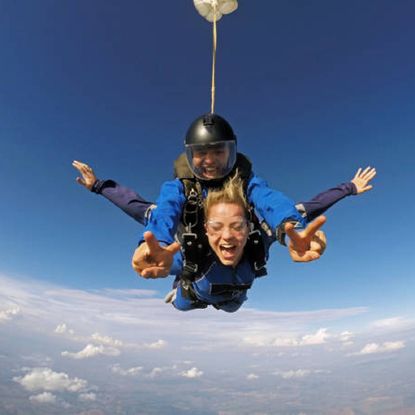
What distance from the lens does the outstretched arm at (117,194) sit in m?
3.26

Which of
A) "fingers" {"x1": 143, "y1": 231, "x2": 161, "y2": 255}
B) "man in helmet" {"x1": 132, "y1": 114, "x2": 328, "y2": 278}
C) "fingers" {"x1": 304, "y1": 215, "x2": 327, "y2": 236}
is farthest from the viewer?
"man in helmet" {"x1": 132, "y1": 114, "x2": 328, "y2": 278}

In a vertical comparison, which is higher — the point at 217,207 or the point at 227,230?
the point at 217,207

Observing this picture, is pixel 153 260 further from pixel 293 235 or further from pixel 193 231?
pixel 193 231

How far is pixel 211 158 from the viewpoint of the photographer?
3051 mm

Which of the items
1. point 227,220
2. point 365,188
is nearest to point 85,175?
point 227,220

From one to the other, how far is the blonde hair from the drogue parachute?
2.18m

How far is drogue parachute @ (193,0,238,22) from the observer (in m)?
3.93

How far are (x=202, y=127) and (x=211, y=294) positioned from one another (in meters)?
1.81

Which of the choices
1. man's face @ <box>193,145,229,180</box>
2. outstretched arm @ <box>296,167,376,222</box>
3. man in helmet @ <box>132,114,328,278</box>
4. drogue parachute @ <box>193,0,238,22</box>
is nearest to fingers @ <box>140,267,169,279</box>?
man in helmet @ <box>132,114,328,278</box>

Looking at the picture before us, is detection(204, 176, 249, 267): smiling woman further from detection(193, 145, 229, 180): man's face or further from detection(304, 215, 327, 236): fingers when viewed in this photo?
detection(304, 215, 327, 236): fingers

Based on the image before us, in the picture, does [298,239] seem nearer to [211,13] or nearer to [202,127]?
[202,127]

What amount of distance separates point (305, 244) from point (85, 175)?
2709 mm

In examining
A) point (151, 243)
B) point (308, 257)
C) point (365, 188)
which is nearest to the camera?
point (151, 243)

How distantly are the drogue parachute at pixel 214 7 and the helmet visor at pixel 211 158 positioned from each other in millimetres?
1884
